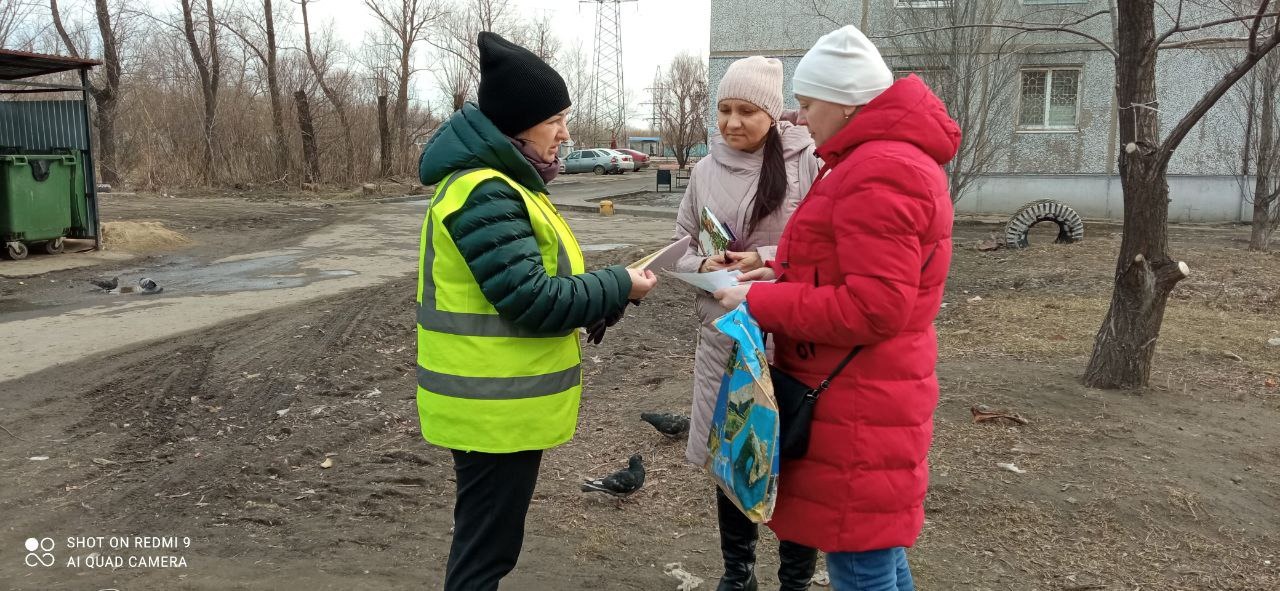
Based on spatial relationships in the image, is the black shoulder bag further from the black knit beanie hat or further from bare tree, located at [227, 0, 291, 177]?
bare tree, located at [227, 0, 291, 177]

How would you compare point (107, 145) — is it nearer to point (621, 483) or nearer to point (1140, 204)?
point (621, 483)

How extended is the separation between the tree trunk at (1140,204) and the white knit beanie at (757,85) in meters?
2.95

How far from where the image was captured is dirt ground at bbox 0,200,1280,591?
3.29m

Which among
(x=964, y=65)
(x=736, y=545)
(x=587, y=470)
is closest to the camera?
(x=736, y=545)

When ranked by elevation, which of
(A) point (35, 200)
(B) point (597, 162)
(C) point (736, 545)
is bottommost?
(C) point (736, 545)

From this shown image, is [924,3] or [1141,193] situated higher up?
[924,3]

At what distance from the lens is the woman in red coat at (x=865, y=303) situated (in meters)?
1.99

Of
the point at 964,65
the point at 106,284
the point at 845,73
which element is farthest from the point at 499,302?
the point at 964,65

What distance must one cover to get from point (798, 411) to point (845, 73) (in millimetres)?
816

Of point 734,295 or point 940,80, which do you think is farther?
point 940,80

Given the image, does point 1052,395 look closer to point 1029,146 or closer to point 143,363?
point 143,363

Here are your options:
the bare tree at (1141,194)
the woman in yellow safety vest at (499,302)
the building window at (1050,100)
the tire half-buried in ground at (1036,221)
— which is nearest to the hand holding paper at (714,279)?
the woman in yellow safety vest at (499,302)

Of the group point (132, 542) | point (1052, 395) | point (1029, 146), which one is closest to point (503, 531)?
point (132, 542)

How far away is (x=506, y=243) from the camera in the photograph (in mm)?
2115
